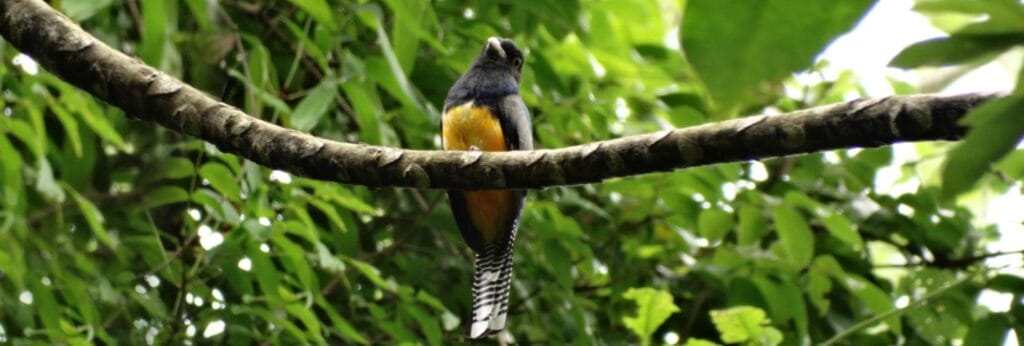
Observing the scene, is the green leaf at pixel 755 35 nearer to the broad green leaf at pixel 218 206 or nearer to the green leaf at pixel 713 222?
the broad green leaf at pixel 218 206

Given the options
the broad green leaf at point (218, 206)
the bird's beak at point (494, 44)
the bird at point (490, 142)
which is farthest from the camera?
the bird's beak at point (494, 44)

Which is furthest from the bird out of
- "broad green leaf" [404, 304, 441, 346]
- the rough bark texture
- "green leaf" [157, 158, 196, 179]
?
the rough bark texture

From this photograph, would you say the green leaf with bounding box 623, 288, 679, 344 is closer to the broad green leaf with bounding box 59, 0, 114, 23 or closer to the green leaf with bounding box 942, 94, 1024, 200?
the broad green leaf with bounding box 59, 0, 114, 23

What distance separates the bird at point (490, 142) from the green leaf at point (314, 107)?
1.99ft

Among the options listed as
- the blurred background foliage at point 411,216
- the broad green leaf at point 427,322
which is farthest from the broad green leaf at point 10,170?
the broad green leaf at point 427,322

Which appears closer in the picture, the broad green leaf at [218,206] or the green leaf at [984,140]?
the green leaf at [984,140]

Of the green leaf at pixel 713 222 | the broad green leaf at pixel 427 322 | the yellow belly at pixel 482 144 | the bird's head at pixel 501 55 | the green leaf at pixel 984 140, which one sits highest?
the bird's head at pixel 501 55

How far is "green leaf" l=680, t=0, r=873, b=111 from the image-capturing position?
34 centimetres

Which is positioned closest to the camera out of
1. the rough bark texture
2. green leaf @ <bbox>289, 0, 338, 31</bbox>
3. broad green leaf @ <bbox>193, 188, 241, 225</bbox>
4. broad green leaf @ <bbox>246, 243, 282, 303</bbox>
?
the rough bark texture

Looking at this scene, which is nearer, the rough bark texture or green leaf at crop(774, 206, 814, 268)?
the rough bark texture

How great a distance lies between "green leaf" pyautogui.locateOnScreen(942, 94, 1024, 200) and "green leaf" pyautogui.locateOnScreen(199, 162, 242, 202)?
1971 millimetres

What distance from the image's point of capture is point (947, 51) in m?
0.42

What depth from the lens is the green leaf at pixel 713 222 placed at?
2.91 metres

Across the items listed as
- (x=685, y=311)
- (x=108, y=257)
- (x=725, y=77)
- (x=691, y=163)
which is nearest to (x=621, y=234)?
(x=685, y=311)
